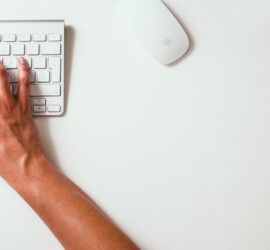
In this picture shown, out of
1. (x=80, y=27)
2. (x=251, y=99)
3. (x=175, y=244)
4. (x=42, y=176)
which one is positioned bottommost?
(x=175, y=244)

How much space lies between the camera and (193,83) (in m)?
0.68

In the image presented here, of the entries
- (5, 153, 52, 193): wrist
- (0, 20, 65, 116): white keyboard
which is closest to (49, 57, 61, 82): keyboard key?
(0, 20, 65, 116): white keyboard

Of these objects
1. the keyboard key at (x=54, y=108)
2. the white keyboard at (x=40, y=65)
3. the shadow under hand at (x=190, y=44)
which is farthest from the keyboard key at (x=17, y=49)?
the shadow under hand at (x=190, y=44)

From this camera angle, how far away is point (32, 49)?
660mm

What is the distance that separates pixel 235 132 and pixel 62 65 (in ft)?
1.10

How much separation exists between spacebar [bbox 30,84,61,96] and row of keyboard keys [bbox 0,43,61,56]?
0.06 m

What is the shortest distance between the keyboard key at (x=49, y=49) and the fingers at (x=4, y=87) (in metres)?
0.07

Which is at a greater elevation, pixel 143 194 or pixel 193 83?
pixel 193 83

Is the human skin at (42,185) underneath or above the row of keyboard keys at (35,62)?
underneath

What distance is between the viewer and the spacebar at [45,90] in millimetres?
657

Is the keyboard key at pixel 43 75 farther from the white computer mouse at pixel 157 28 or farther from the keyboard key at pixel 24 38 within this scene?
the white computer mouse at pixel 157 28

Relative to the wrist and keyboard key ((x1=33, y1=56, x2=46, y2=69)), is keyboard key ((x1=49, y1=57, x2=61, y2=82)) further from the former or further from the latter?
the wrist

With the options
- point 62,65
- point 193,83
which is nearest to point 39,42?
point 62,65

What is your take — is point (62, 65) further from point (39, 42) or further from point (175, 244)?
point (175, 244)
